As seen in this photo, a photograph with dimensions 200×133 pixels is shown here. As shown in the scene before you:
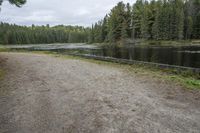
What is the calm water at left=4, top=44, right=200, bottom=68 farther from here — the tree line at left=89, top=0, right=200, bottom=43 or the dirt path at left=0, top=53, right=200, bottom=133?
the tree line at left=89, top=0, right=200, bottom=43

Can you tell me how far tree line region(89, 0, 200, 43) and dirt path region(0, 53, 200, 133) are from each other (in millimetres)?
53966

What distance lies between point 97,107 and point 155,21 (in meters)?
58.3

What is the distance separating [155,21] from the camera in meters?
60.6

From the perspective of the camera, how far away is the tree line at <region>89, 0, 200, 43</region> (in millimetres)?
59781

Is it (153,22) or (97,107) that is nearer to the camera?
(97,107)

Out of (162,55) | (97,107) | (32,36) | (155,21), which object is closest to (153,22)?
(155,21)

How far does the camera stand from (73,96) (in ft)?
25.1

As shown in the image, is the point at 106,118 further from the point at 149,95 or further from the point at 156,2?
the point at 156,2

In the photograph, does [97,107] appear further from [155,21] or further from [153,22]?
[153,22]

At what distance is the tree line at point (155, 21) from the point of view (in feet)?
196

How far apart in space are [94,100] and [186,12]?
70.3 meters

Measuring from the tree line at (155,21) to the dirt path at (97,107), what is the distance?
53966mm

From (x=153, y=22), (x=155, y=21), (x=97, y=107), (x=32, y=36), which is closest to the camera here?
(x=97, y=107)

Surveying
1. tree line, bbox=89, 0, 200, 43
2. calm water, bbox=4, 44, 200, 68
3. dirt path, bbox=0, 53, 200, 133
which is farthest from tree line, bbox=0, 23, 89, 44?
dirt path, bbox=0, 53, 200, 133
